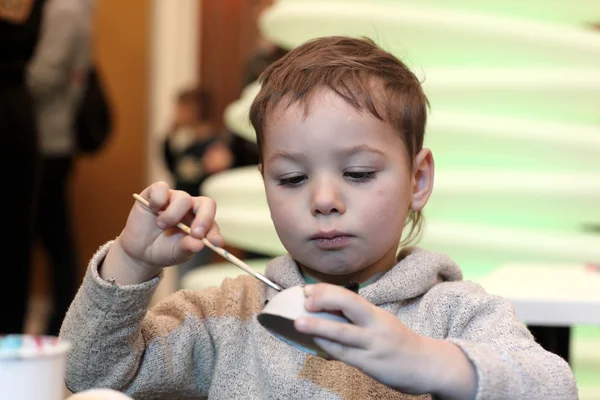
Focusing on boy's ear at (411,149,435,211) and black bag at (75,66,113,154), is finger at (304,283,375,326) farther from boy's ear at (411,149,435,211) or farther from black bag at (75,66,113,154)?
black bag at (75,66,113,154)

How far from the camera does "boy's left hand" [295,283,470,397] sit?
2.57ft

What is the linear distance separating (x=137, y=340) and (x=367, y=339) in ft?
1.30

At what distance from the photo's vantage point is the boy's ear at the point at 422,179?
1179 mm

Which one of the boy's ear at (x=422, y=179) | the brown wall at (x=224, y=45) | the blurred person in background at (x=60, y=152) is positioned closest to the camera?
the boy's ear at (x=422, y=179)

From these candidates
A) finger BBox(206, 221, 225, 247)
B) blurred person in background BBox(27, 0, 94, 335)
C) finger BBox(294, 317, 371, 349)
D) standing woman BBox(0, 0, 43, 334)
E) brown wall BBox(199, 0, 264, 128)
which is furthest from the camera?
brown wall BBox(199, 0, 264, 128)

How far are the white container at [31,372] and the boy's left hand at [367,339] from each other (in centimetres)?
21

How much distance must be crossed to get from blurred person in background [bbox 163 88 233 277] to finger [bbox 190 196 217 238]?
113 inches

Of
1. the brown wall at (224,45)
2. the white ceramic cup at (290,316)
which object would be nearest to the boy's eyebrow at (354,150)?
the white ceramic cup at (290,316)

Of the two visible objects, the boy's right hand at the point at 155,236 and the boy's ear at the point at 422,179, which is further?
the boy's ear at the point at 422,179

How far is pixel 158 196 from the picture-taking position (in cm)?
103

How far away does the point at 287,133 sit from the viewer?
107 centimetres

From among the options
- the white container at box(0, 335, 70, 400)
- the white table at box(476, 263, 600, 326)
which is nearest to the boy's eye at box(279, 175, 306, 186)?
the white table at box(476, 263, 600, 326)

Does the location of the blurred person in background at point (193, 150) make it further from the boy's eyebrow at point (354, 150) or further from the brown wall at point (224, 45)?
the boy's eyebrow at point (354, 150)

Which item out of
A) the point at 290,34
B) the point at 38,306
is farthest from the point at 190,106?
the point at 290,34
